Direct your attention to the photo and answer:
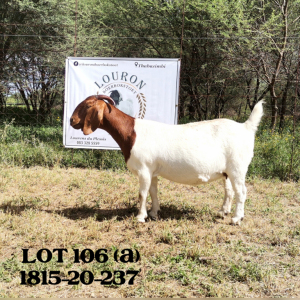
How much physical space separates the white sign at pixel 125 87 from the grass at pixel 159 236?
125 centimetres

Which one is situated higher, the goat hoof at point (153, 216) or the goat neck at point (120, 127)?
the goat neck at point (120, 127)

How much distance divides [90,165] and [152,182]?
11.6 ft

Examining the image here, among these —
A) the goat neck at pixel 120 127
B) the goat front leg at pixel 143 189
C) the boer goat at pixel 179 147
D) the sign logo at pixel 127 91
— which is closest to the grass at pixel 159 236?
the goat front leg at pixel 143 189

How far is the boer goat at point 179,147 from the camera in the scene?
4750mm

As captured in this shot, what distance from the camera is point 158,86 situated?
25.6 feet

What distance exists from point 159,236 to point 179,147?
128 cm

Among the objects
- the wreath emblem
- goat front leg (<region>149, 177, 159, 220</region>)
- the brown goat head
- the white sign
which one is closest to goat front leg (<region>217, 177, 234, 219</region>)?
goat front leg (<region>149, 177, 159, 220</region>)

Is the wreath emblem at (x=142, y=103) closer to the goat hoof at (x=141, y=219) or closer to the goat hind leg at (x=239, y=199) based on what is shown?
the goat hoof at (x=141, y=219)

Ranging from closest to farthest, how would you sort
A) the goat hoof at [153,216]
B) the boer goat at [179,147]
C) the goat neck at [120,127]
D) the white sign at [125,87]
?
the boer goat at [179,147] → the goat neck at [120,127] → the goat hoof at [153,216] → the white sign at [125,87]

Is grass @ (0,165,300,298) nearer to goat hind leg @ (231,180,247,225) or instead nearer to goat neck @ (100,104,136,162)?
goat hind leg @ (231,180,247,225)

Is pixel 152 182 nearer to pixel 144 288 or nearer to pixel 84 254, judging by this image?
pixel 84 254

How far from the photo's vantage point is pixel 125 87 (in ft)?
25.9

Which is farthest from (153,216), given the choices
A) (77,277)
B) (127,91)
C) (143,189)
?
(127,91)

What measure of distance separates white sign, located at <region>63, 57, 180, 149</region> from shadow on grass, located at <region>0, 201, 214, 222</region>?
258 cm
